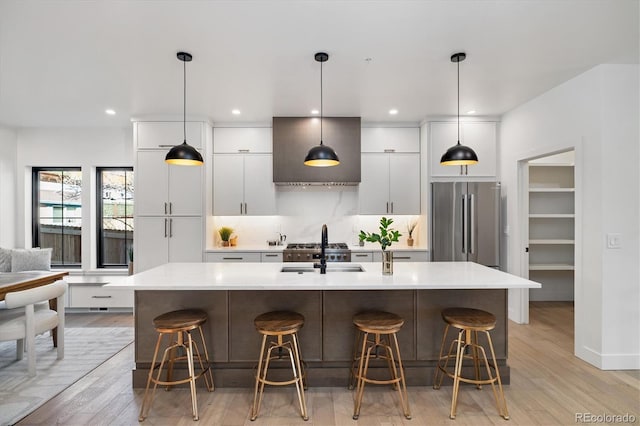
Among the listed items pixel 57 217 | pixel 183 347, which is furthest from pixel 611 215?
pixel 57 217

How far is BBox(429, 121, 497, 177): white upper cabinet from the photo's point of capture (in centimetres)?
462

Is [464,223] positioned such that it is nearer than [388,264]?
No

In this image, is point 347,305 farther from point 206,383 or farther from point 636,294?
point 636,294

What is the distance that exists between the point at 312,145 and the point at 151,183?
2.33m

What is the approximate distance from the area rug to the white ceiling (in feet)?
9.23

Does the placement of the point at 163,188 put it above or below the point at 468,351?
above

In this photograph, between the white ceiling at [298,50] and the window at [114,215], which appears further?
the window at [114,215]

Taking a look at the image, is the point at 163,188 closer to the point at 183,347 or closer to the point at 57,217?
the point at 57,217

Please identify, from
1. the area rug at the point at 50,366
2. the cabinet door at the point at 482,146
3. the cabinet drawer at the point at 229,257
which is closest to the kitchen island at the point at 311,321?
the area rug at the point at 50,366

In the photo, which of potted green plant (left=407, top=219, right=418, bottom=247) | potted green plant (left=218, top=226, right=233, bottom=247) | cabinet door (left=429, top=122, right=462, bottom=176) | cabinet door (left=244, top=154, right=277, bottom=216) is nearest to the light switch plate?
cabinet door (left=429, top=122, right=462, bottom=176)

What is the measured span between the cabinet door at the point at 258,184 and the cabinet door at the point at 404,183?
5.86ft

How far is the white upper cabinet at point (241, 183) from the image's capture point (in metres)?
4.82

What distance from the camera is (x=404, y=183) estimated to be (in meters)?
4.82

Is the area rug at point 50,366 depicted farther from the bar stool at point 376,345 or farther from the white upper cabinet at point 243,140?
the white upper cabinet at point 243,140
